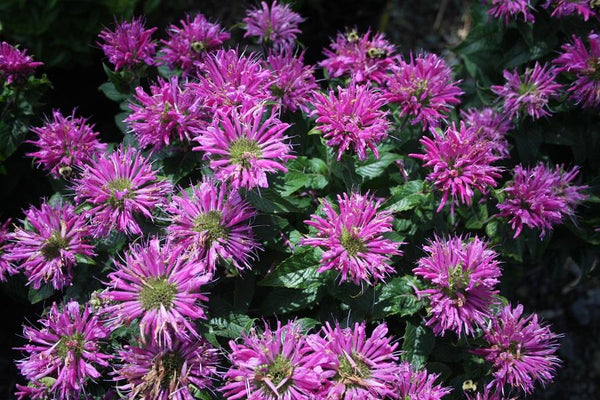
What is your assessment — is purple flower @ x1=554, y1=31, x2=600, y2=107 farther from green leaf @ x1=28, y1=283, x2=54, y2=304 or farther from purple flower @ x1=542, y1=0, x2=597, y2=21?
green leaf @ x1=28, y1=283, x2=54, y2=304

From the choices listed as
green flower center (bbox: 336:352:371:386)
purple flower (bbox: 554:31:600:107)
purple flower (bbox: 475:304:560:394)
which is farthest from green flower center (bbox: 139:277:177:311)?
purple flower (bbox: 554:31:600:107)

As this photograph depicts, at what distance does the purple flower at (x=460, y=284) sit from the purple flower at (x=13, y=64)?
5.35 feet

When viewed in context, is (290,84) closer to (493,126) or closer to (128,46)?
(128,46)

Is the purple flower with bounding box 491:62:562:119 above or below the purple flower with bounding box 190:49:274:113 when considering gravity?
above

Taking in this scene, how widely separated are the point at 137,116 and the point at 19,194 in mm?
1145

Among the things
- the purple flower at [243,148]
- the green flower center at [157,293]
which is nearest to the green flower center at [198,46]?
the purple flower at [243,148]

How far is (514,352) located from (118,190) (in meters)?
1.42

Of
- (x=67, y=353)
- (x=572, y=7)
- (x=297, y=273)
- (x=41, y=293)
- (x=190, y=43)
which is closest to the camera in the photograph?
(x=67, y=353)

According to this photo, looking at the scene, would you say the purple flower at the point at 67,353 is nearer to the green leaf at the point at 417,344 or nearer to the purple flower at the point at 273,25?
the green leaf at the point at 417,344

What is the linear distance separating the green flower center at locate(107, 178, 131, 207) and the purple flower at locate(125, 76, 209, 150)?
0.18m

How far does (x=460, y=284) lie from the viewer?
1795mm

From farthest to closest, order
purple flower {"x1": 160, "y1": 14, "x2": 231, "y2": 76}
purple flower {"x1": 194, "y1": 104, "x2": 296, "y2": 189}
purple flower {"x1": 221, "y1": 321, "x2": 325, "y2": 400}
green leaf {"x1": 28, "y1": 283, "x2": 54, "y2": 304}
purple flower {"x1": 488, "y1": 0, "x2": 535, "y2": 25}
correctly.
Result: purple flower {"x1": 488, "y1": 0, "x2": 535, "y2": 25} < purple flower {"x1": 160, "y1": 14, "x2": 231, "y2": 76} < green leaf {"x1": 28, "y1": 283, "x2": 54, "y2": 304} < purple flower {"x1": 194, "y1": 104, "x2": 296, "y2": 189} < purple flower {"x1": 221, "y1": 321, "x2": 325, "y2": 400}

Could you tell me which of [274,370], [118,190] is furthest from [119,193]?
[274,370]

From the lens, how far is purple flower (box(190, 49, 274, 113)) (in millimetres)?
1876
